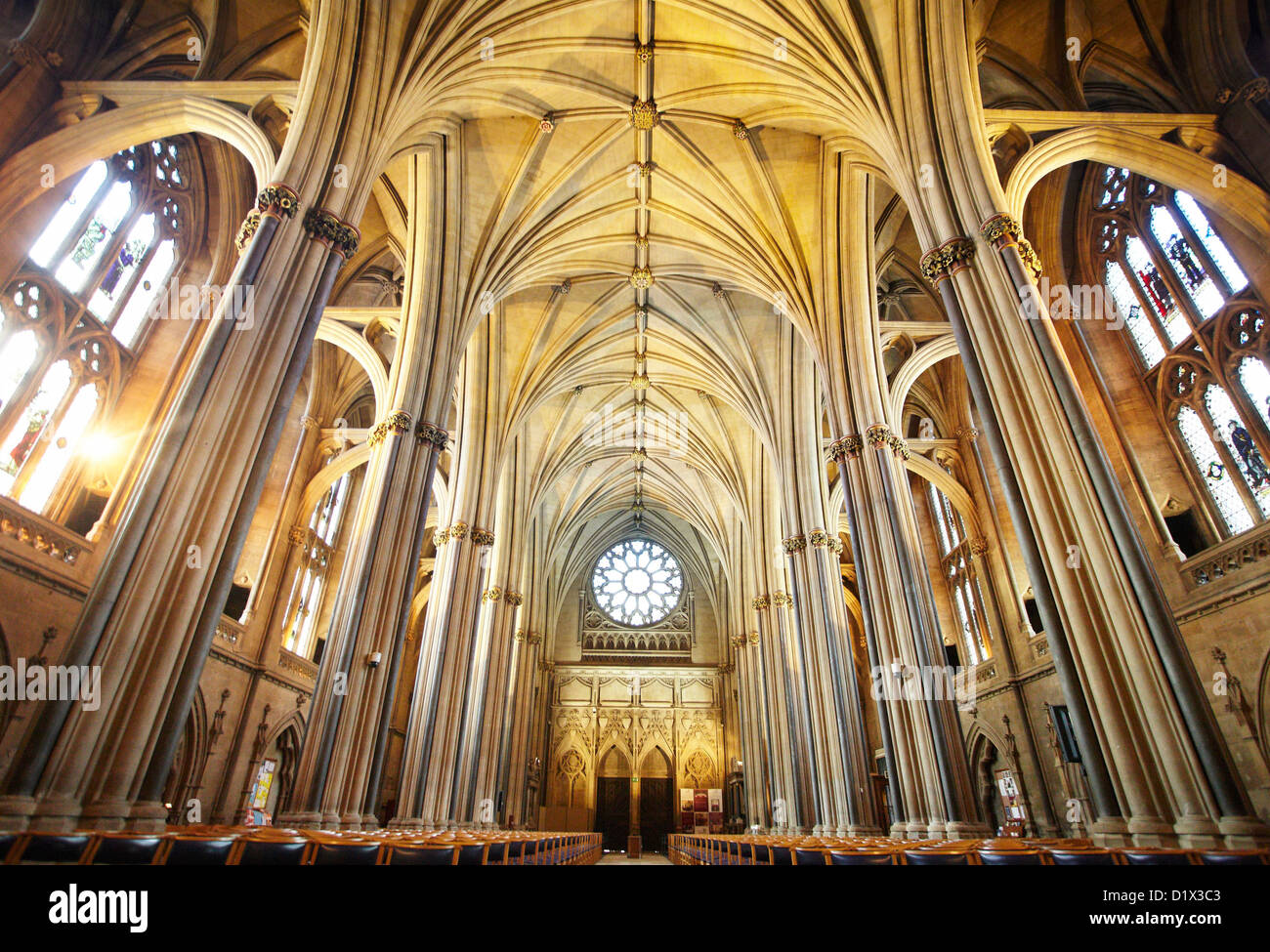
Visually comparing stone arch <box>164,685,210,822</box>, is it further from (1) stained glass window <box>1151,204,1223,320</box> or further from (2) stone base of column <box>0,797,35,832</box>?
(1) stained glass window <box>1151,204,1223,320</box>

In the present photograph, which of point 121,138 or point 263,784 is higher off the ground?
point 121,138

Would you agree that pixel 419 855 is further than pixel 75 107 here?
No

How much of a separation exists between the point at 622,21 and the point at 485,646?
675 inches

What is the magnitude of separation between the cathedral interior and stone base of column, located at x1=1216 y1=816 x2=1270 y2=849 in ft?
0.12

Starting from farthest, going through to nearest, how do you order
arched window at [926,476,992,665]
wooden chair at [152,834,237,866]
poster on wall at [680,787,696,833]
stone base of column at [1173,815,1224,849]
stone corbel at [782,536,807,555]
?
poster on wall at [680,787,696,833], arched window at [926,476,992,665], stone corbel at [782,536,807,555], stone base of column at [1173,815,1224,849], wooden chair at [152,834,237,866]

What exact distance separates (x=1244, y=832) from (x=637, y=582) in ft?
99.4

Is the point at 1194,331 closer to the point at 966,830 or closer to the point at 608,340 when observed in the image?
the point at 966,830

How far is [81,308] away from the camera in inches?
408

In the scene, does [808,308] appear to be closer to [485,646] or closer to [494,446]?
[494,446]

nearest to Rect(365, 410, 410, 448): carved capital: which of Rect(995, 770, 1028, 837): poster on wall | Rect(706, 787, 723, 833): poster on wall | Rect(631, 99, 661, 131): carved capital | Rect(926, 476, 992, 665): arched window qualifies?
Rect(631, 99, 661, 131): carved capital

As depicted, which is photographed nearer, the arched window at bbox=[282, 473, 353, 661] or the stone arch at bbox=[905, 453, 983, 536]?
the arched window at bbox=[282, 473, 353, 661]

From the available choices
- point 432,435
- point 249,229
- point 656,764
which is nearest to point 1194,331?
point 432,435

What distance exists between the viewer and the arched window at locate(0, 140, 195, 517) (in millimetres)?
9430
